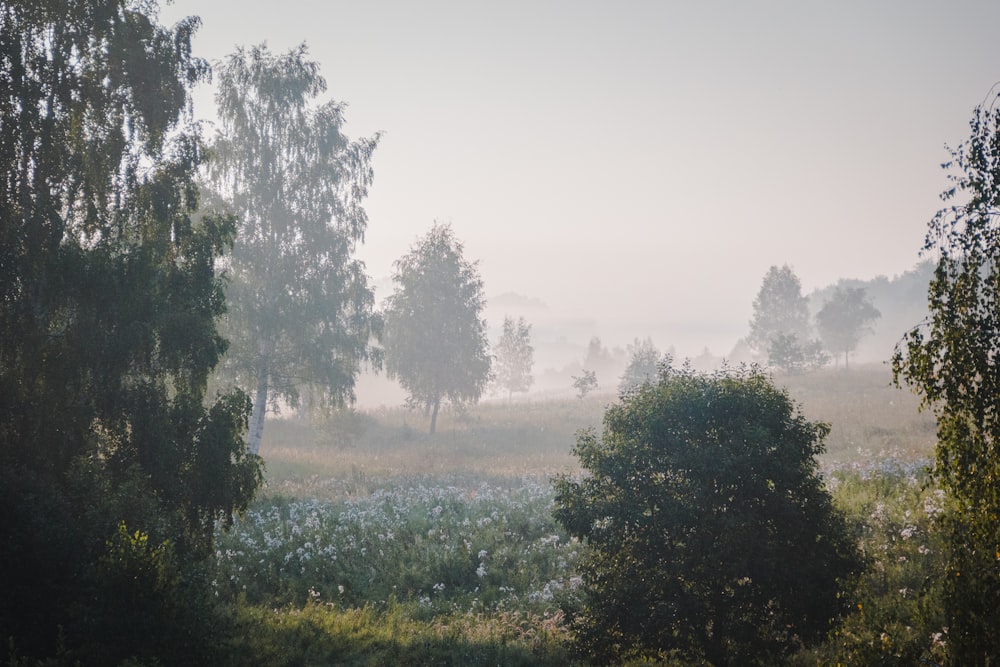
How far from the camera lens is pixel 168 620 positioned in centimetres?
739

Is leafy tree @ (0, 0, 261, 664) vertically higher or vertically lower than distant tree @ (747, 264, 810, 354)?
lower

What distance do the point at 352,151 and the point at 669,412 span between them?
830 inches

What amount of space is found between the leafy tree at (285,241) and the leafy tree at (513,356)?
46982mm

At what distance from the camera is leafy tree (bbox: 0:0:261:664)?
826cm

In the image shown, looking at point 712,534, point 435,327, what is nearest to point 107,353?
point 712,534

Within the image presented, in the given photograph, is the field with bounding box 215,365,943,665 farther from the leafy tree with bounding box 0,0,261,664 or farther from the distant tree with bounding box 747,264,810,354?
the distant tree with bounding box 747,264,810,354

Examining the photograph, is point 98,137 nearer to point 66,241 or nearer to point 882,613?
point 66,241

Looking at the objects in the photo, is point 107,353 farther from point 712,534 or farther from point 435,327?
point 435,327

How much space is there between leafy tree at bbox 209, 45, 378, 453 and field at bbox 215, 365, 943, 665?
4693 mm

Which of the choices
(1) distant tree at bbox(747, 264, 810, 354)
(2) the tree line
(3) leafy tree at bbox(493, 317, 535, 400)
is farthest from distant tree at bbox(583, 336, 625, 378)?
(2) the tree line

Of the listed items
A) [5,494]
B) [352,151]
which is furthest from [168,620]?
[352,151]

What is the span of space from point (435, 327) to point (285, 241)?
571 inches

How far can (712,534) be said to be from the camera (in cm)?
798

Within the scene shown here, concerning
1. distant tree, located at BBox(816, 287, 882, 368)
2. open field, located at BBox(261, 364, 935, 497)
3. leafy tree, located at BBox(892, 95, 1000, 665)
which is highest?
distant tree, located at BBox(816, 287, 882, 368)
